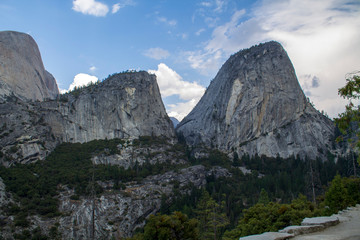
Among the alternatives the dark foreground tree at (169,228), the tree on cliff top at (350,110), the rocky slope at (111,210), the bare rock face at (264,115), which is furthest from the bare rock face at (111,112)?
the tree on cliff top at (350,110)

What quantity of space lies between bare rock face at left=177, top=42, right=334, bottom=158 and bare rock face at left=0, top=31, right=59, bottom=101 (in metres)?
62.8

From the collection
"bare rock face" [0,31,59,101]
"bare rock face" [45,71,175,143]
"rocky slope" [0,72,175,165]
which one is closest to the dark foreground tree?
"rocky slope" [0,72,175,165]

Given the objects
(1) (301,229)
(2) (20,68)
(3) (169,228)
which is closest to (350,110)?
(1) (301,229)

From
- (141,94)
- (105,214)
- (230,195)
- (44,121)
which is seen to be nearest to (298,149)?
(230,195)

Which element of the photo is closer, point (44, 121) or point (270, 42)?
point (44, 121)

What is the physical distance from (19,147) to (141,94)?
145ft

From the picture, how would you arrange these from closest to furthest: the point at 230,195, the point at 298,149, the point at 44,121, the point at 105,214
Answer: the point at 105,214, the point at 230,195, the point at 44,121, the point at 298,149

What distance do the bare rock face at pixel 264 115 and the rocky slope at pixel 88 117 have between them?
2056 cm

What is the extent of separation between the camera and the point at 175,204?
6425 centimetres

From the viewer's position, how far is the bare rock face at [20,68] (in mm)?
102556

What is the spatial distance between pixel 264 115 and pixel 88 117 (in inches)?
2402

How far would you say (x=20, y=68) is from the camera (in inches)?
4341

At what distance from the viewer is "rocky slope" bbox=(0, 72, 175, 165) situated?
84.1m

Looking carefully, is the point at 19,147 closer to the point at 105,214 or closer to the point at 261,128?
the point at 105,214
